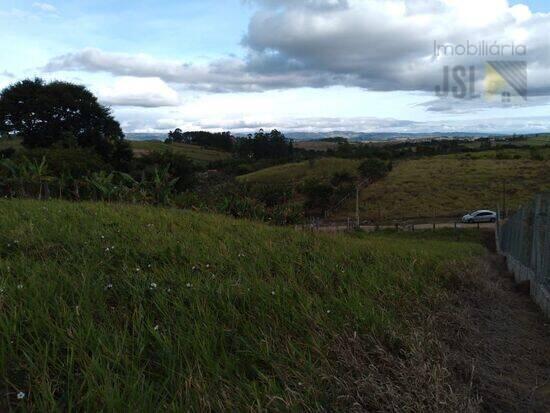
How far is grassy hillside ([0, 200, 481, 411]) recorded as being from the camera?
2.36 metres

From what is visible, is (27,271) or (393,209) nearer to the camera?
(27,271)

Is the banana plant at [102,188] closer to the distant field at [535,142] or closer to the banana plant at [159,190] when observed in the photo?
the banana plant at [159,190]

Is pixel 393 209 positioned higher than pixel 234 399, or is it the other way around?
pixel 234 399

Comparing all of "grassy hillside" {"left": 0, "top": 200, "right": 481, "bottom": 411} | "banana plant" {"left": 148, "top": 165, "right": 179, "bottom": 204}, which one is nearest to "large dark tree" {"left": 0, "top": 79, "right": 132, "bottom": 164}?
"banana plant" {"left": 148, "top": 165, "right": 179, "bottom": 204}

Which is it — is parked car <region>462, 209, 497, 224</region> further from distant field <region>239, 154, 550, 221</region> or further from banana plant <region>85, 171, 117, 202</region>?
banana plant <region>85, 171, 117, 202</region>

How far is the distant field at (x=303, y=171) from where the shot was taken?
228 feet

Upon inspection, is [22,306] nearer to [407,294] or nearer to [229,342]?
[229,342]

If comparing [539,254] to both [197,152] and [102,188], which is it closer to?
[102,188]

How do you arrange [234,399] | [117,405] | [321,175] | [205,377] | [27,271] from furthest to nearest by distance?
[321,175], [27,271], [205,377], [234,399], [117,405]

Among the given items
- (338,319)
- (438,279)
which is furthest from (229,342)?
(438,279)

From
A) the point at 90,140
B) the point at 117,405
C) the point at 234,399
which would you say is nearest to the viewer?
the point at 117,405

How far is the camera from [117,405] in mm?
2154

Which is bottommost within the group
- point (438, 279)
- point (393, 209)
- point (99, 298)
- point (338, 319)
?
point (393, 209)

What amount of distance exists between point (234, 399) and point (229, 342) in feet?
1.96
